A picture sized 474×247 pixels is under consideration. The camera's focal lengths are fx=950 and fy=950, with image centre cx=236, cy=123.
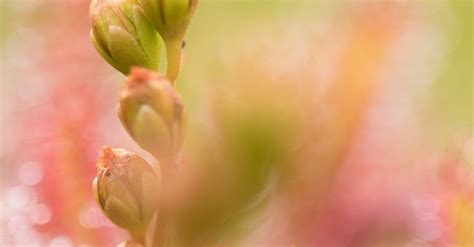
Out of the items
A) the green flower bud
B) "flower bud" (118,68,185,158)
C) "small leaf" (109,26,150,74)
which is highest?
the green flower bud

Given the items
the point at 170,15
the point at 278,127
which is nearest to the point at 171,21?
the point at 170,15

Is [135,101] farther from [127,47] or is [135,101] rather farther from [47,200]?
[47,200]

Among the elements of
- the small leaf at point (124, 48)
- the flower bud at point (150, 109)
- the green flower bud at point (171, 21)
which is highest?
the green flower bud at point (171, 21)

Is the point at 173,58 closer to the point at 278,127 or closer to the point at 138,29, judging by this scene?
the point at 138,29

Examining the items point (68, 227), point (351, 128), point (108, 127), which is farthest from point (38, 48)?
point (351, 128)

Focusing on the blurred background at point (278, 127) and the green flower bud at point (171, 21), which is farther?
the green flower bud at point (171, 21)
